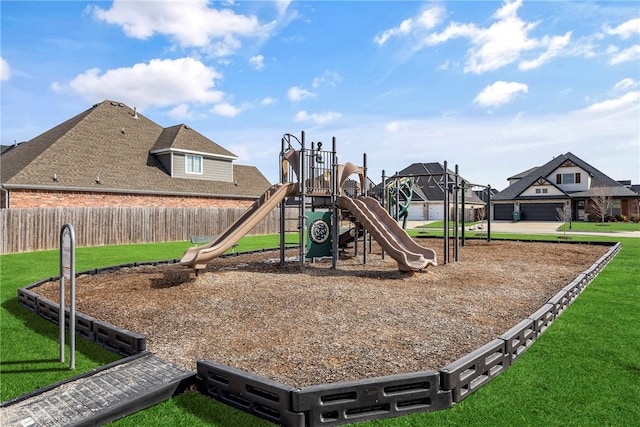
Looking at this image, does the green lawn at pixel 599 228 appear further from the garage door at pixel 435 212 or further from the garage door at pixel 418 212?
the garage door at pixel 418 212

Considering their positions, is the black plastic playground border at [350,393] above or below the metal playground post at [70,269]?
below

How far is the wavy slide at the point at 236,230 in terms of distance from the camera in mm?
9742

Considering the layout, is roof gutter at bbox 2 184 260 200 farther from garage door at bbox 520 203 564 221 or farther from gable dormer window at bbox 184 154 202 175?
garage door at bbox 520 203 564 221

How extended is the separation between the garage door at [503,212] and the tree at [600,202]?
28.3 feet

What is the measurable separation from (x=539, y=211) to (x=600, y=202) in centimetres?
616

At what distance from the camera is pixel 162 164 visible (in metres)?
27.3

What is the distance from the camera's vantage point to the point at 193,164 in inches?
1113

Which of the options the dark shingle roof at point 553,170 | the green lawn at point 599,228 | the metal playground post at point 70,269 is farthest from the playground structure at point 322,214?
the dark shingle roof at point 553,170

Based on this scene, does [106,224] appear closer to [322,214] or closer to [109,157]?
[109,157]

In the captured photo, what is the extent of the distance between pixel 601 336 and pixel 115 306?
8.45 meters

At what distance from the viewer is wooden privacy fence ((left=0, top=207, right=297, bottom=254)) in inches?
700

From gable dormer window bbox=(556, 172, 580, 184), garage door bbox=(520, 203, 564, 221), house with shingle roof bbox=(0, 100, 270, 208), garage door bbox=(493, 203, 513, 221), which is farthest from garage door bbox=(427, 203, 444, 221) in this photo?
house with shingle roof bbox=(0, 100, 270, 208)

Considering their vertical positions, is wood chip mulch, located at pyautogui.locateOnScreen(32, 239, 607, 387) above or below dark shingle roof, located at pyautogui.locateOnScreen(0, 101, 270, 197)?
below

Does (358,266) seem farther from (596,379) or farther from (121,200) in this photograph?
(121,200)
